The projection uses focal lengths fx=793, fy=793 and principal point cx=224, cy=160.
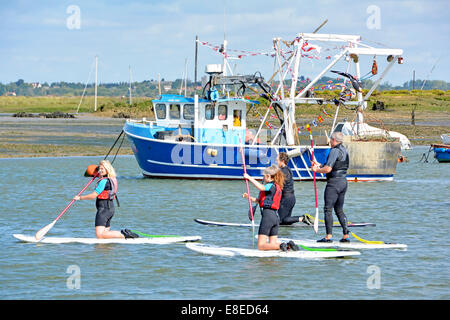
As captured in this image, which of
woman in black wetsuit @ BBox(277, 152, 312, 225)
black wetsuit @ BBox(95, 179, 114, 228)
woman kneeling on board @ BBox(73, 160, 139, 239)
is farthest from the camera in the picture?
woman in black wetsuit @ BBox(277, 152, 312, 225)

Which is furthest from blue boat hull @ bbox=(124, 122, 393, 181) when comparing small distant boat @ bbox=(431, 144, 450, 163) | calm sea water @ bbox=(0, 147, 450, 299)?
small distant boat @ bbox=(431, 144, 450, 163)

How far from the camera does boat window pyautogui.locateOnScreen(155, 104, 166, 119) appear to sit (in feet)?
99.1

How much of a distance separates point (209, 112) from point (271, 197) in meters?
16.6

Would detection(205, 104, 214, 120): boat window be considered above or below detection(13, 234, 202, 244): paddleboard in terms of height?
above

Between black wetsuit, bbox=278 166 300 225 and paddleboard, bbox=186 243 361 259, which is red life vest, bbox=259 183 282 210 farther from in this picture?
black wetsuit, bbox=278 166 300 225

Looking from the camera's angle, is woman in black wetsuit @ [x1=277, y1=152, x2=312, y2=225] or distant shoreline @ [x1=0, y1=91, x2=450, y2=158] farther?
distant shoreline @ [x1=0, y1=91, x2=450, y2=158]

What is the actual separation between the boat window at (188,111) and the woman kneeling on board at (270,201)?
16.4m

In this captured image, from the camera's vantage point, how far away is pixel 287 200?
1669 centimetres

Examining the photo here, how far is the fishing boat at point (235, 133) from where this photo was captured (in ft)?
92.6

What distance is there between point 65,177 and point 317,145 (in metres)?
9.88

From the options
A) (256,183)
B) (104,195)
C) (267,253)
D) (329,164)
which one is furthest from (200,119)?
(256,183)

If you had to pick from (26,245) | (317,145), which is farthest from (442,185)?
(26,245)
